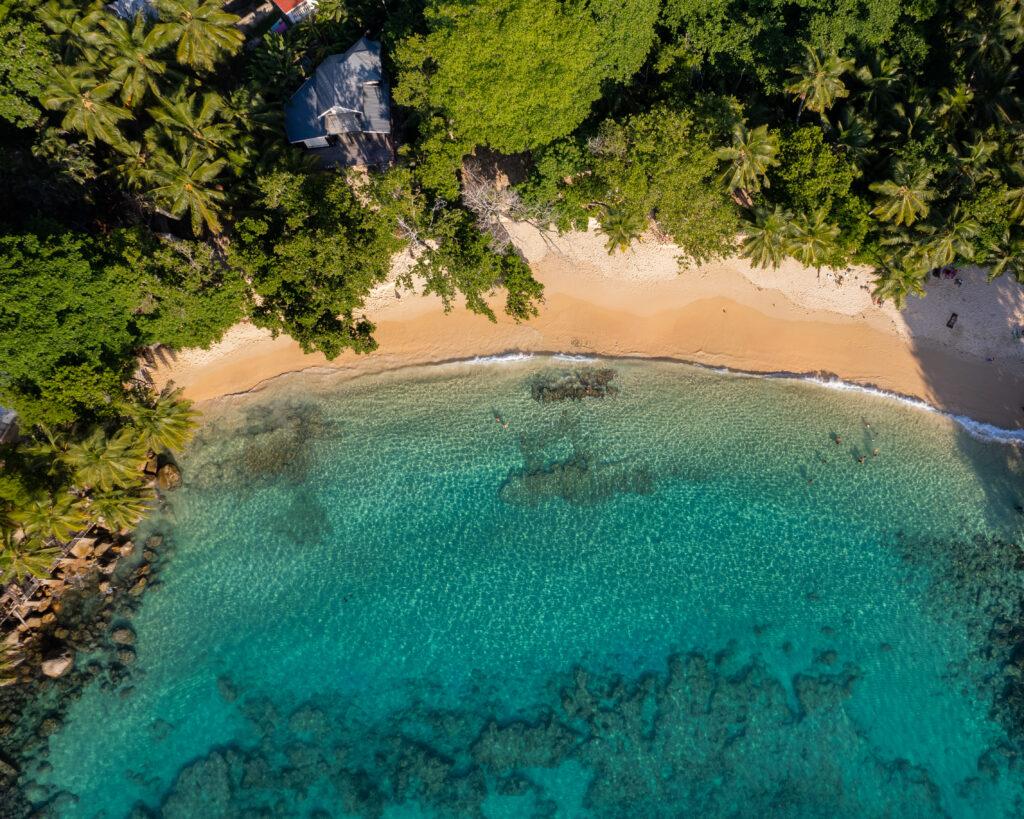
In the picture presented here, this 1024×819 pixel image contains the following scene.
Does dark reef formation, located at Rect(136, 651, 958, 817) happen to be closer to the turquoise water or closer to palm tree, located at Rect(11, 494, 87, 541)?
the turquoise water

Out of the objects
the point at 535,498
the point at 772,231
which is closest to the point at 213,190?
the point at 535,498

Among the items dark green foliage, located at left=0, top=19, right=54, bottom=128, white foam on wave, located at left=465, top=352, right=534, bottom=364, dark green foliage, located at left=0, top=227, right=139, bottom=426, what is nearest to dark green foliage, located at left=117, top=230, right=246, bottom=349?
dark green foliage, located at left=0, top=227, right=139, bottom=426

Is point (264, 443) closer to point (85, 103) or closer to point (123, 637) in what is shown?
point (123, 637)

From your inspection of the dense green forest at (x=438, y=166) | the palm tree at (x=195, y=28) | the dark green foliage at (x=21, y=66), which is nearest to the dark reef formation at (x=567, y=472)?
the dense green forest at (x=438, y=166)

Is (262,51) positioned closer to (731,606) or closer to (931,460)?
(731,606)

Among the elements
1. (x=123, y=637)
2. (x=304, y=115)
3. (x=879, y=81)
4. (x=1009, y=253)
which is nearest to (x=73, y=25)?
(x=304, y=115)

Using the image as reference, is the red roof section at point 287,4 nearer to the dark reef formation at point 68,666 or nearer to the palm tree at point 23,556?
the dark reef formation at point 68,666
